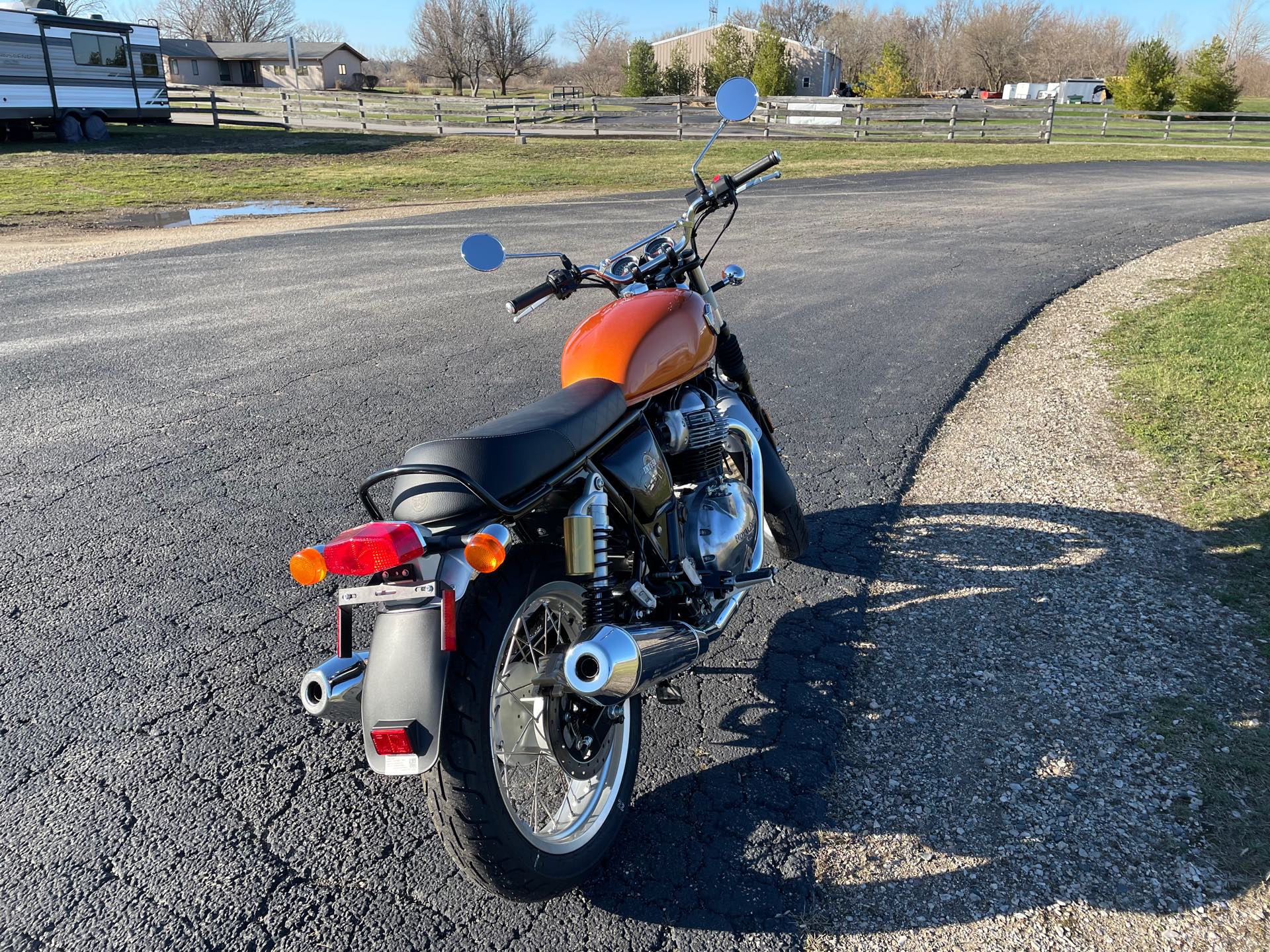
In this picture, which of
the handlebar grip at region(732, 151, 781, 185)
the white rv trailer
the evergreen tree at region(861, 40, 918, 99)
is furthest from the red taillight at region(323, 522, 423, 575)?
the evergreen tree at region(861, 40, 918, 99)

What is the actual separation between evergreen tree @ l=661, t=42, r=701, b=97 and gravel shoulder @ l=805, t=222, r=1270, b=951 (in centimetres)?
5696

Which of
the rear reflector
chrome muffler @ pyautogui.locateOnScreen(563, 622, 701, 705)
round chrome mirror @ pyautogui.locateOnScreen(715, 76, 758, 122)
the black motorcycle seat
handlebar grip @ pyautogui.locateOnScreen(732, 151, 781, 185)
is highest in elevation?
round chrome mirror @ pyautogui.locateOnScreen(715, 76, 758, 122)

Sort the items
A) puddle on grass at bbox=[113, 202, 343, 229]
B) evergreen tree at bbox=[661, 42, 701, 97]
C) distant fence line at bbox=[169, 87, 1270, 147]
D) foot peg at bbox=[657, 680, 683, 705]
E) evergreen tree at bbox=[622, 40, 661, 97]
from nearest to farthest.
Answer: foot peg at bbox=[657, 680, 683, 705] → puddle on grass at bbox=[113, 202, 343, 229] → distant fence line at bbox=[169, 87, 1270, 147] → evergreen tree at bbox=[622, 40, 661, 97] → evergreen tree at bbox=[661, 42, 701, 97]

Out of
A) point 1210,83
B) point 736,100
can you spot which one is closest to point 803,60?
point 1210,83

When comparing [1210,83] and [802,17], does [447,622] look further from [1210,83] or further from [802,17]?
[802,17]

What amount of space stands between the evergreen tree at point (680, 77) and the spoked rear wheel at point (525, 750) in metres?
58.9

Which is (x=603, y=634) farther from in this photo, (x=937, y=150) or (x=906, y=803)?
(x=937, y=150)

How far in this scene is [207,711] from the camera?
10.4ft

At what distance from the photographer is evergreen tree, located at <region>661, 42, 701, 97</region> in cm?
6122

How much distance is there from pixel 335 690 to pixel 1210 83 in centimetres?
5054

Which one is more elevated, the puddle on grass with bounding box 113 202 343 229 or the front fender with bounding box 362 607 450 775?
the puddle on grass with bounding box 113 202 343 229

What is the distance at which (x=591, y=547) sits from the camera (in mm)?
2527

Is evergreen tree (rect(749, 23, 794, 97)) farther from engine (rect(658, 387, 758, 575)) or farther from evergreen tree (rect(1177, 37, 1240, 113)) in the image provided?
engine (rect(658, 387, 758, 575))

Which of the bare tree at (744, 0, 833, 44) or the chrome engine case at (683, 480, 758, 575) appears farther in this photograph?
the bare tree at (744, 0, 833, 44)
